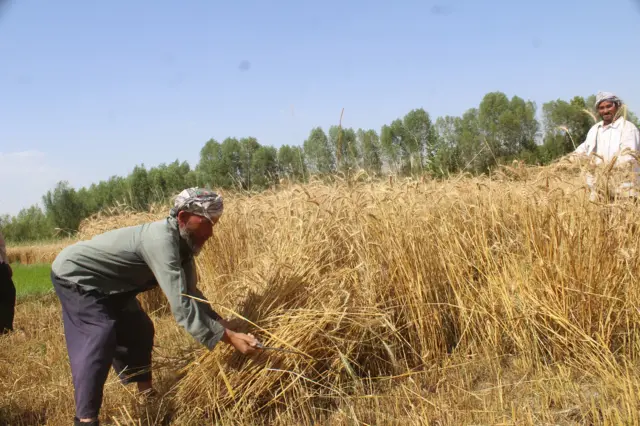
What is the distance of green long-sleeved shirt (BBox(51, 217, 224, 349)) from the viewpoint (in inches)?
90.7

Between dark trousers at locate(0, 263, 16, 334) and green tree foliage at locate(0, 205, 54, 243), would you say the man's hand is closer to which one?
dark trousers at locate(0, 263, 16, 334)

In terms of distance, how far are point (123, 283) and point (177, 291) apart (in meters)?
0.57

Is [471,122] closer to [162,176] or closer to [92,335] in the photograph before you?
[162,176]

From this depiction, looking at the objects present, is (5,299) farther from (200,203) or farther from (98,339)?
(200,203)

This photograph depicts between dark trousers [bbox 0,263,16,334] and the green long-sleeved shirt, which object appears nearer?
the green long-sleeved shirt

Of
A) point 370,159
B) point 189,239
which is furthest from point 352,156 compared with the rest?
point 189,239

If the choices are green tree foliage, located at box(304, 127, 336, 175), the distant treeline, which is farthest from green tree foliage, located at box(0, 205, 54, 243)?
green tree foliage, located at box(304, 127, 336, 175)

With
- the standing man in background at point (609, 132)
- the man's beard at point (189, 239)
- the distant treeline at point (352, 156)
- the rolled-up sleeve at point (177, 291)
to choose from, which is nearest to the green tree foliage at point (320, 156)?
the distant treeline at point (352, 156)

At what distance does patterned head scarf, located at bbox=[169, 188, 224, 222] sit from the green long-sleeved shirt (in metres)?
0.13

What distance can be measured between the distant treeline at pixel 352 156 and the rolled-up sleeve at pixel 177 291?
224 centimetres

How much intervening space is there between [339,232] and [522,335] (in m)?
1.38

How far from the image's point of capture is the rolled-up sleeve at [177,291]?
7.50 ft

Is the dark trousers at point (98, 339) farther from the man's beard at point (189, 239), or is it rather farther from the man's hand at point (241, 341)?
the man's hand at point (241, 341)

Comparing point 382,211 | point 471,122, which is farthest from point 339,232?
point 471,122
